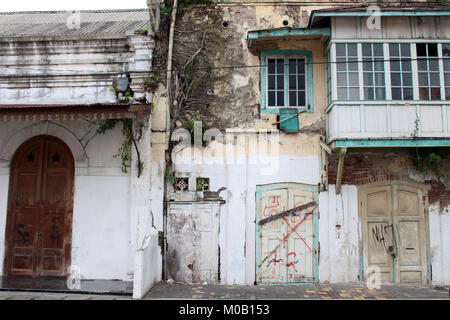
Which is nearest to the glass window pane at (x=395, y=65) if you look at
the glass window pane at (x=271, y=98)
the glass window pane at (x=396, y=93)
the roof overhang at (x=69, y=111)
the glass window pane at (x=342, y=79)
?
the glass window pane at (x=396, y=93)

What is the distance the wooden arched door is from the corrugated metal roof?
3344mm

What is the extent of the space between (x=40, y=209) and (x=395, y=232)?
27.9ft

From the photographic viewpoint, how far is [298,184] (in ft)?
28.1

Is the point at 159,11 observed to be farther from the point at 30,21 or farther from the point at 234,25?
the point at 30,21

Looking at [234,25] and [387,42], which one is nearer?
[387,42]

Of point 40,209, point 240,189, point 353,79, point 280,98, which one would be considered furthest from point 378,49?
point 40,209

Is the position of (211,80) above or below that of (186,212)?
above

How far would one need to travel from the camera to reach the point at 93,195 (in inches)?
334

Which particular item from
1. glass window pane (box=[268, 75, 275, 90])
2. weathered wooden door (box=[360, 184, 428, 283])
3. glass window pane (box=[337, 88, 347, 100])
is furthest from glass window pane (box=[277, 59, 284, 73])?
weathered wooden door (box=[360, 184, 428, 283])

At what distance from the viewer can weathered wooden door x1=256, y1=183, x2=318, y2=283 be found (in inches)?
329

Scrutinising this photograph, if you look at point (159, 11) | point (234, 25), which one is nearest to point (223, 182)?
point (234, 25)

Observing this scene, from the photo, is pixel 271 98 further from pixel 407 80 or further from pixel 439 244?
pixel 439 244
